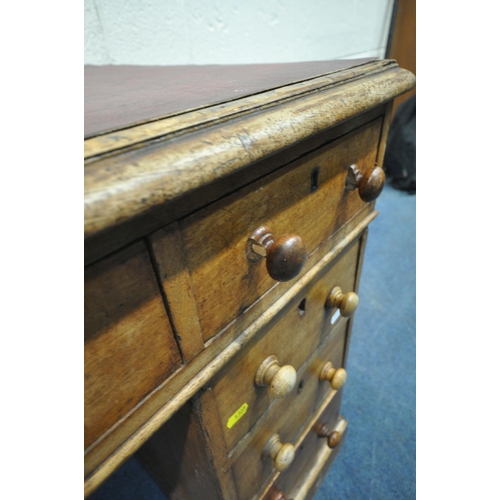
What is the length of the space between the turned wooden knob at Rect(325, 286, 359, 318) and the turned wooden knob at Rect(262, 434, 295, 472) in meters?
0.22

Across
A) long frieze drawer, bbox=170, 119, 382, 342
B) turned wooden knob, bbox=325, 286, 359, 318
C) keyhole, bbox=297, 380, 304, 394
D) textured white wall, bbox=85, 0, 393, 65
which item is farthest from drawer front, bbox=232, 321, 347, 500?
textured white wall, bbox=85, 0, 393, 65

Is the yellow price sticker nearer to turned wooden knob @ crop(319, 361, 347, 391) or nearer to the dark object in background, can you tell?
turned wooden knob @ crop(319, 361, 347, 391)

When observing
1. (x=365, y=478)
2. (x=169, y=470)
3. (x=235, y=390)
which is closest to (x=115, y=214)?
(x=235, y=390)

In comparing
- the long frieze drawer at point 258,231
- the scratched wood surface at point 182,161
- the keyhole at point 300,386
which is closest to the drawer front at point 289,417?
the keyhole at point 300,386

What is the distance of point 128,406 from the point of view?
0.81 ft

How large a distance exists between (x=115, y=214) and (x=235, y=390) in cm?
28

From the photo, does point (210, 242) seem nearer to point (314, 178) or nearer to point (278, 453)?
point (314, 178)

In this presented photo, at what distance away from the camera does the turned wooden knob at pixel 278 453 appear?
487 millimetres

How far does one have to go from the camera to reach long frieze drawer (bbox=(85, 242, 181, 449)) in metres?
0.21

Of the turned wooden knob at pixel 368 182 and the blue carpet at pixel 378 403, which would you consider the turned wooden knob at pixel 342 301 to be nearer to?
the turned wooden knob at pixel 368 182

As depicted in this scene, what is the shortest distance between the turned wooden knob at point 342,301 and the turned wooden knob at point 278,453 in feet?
0.72

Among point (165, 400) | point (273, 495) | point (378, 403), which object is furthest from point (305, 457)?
point (165, 400)

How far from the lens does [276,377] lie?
374 mm

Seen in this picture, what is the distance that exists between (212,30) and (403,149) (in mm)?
1768
